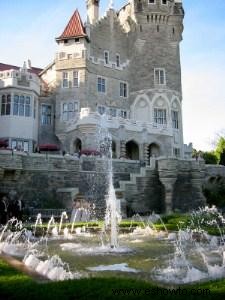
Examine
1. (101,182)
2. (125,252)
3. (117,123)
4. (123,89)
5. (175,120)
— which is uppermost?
(123,89)

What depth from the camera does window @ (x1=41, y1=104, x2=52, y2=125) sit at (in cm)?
4069

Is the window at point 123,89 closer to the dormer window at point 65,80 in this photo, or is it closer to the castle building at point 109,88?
the castle building at point 109,88

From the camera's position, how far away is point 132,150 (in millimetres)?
41500

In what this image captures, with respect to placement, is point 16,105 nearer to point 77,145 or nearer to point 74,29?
point 77,145

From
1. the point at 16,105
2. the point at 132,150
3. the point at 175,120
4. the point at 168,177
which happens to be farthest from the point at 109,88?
the point at 168,177

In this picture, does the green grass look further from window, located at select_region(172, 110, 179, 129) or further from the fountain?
window, located at select_region(172, 110, 179, 129)

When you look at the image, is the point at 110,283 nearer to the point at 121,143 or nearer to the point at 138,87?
the point at 121,143

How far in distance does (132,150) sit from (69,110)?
7.39 meters

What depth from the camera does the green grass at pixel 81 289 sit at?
19.4 ft

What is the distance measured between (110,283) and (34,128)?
33267mm

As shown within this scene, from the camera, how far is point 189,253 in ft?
42.3

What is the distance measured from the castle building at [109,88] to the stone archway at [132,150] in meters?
0.10

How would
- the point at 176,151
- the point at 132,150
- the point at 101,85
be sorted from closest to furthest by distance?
the point at 132,150 < the point at 101,85 < the point at 176,151

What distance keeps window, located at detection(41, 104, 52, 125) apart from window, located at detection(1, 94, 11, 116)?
4.26m
